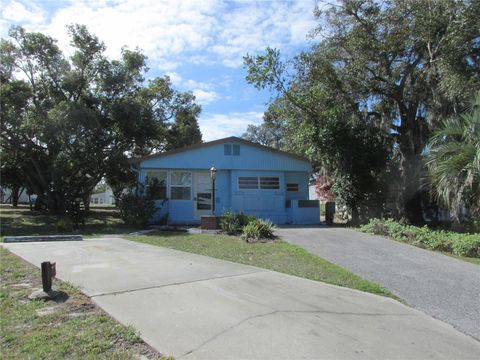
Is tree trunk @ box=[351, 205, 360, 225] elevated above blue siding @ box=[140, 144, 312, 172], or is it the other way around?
blue siding @ box=[140, 144, 312, 172]

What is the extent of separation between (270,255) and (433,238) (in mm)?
4798

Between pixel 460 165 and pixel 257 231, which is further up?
pixel 460 165

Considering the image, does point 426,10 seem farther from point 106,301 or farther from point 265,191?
point 106,301

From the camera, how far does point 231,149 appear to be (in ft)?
60.8

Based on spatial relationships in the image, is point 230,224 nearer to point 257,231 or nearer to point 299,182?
point 257,231

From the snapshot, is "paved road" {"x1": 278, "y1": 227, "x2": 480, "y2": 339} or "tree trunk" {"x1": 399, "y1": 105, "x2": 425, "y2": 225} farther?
"tree trunk" {"x1": 399, "y1": 105, "x2": 425, "y2": 225}

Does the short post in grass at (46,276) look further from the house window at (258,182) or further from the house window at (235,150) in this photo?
the house window at (235,150)

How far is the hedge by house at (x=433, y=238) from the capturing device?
33.1 ft

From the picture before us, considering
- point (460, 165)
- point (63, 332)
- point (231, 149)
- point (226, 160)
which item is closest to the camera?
point (63, 332)

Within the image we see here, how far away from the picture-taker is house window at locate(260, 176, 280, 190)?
18877 millimetres

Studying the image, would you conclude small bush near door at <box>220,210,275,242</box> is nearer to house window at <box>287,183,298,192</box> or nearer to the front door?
the front door

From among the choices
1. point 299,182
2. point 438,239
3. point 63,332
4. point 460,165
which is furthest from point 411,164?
point 63,332

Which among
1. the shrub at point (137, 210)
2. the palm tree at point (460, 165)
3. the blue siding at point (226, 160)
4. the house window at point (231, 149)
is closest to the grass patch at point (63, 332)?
the palm tree at point (460, 165)

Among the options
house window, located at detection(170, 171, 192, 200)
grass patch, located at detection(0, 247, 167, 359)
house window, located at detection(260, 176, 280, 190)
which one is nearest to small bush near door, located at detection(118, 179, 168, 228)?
house window, located at detection(170, 171, 192, 200)
